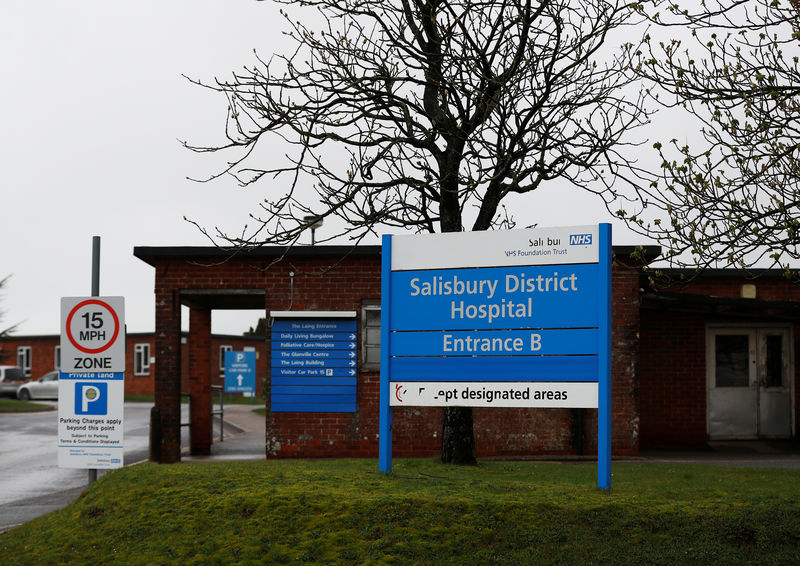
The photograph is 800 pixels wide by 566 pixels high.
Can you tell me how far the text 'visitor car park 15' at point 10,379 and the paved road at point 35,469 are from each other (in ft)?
61.0

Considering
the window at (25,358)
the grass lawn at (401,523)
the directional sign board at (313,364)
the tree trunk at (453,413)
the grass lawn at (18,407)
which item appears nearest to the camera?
the grass lawn at (401,523)

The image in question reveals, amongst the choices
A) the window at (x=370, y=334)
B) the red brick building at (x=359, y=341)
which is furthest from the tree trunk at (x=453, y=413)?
the window at (x=370, y=334)

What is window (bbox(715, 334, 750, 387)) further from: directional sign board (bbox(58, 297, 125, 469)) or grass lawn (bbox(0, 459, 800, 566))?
directional sign board (bbox(58, 297, 125, 469))

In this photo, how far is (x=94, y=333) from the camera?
410 inches

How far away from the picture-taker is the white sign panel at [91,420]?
406 inches

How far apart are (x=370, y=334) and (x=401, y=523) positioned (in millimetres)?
9188

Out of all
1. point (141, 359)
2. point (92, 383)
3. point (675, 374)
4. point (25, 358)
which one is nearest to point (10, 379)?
point (25, 358)

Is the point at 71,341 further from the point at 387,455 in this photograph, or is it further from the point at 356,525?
the point at 356,525

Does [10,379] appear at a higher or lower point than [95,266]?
lower

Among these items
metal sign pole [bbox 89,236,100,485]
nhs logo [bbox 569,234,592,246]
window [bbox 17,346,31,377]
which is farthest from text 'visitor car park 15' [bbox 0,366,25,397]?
nhs logo [bbox 569,234,592,246]

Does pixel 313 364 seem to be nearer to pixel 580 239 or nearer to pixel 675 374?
pixel 675 374

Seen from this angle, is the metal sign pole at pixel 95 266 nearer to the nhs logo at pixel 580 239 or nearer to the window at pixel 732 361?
the nhs logo at pixel 580 239

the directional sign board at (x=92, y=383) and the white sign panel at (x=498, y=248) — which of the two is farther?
the directional sign board at (x=92, y=383)

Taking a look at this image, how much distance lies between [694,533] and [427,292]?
12.3ft
